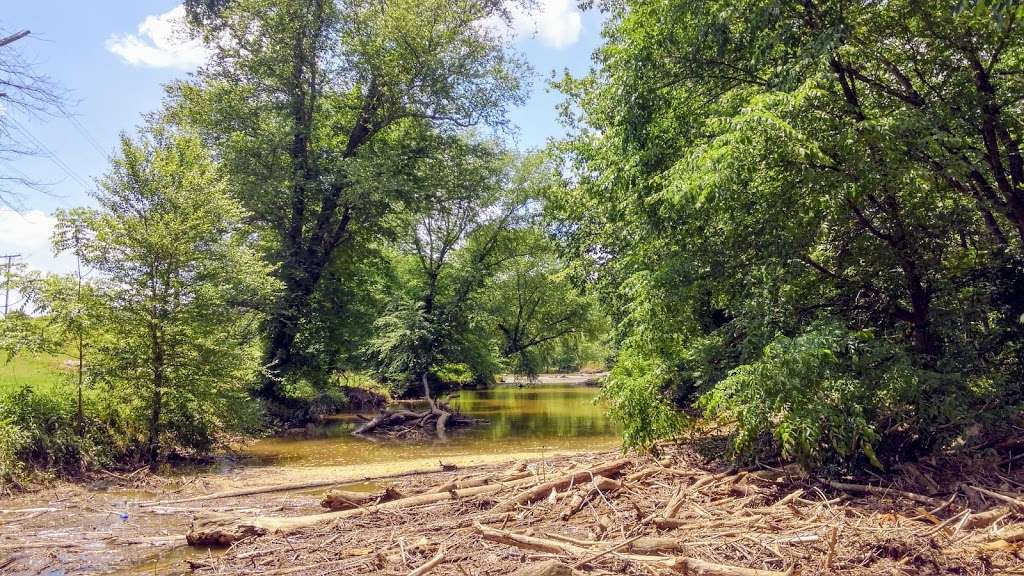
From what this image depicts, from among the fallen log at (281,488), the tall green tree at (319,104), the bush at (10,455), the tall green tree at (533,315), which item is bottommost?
the fallen log at (281,488)

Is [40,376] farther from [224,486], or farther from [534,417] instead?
[534,417]

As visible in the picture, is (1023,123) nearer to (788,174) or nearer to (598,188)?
(788,174)

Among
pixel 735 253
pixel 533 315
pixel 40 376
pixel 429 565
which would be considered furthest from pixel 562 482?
pixel 533 315

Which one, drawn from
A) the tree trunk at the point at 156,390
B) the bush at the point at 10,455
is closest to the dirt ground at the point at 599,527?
the bush at the point at 10,455

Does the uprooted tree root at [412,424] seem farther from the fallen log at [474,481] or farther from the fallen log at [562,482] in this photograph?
the fallen log at [562,482]

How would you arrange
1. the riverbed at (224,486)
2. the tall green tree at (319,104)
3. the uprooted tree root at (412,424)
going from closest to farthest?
the riverbed at (224,486)
the uprooted tree root at (412,424)
the tall green tree at (319,104)

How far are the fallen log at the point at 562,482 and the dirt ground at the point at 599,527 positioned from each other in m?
0.03

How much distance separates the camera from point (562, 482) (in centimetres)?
795

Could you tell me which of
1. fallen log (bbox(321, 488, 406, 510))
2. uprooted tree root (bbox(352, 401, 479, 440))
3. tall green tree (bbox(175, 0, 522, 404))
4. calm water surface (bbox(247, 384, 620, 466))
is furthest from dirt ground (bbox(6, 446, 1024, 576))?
tall green tree (bbox(175, 0, 522, 404))

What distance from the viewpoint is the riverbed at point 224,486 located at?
7098mm

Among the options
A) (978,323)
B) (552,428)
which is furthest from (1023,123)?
(552,428)

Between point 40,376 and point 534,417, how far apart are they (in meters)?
15.7

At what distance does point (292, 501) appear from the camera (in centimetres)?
971

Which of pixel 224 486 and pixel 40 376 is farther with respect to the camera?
pixel 40 376
